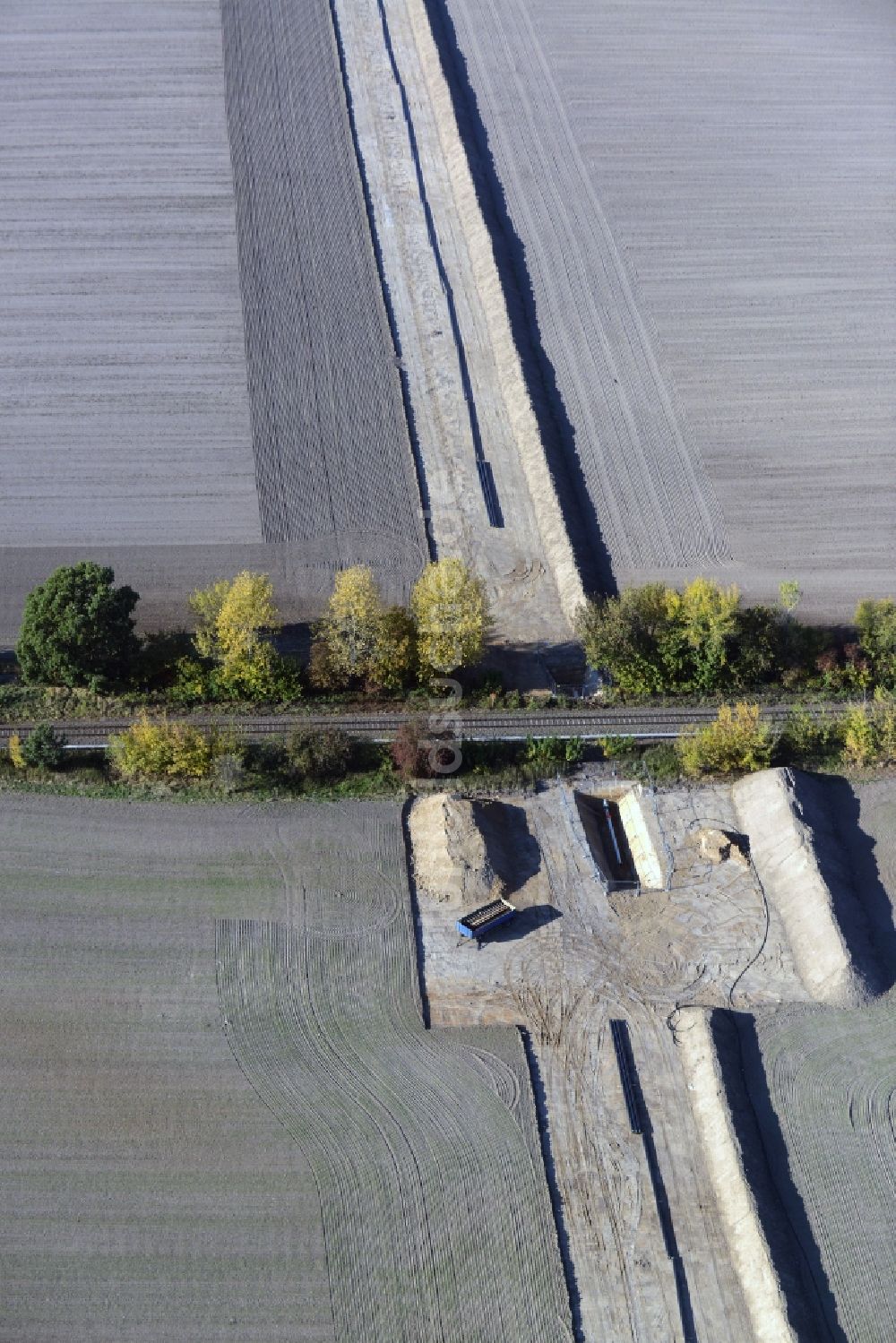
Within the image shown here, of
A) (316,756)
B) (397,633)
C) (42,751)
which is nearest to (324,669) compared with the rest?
(397,633)

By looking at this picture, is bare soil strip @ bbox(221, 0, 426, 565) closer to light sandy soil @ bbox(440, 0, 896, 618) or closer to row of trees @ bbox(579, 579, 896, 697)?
light sandy soil @ bbox(440, 0, 896, 618)

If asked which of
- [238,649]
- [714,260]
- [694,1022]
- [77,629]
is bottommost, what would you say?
[694,1022]

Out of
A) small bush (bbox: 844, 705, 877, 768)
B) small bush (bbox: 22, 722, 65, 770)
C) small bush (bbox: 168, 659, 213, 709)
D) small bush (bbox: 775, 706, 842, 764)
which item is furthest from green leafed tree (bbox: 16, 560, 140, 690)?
small bush (bbox: 844, 705, 877, 768)

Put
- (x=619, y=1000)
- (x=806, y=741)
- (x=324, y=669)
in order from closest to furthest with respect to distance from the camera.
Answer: (x=619, y=1000) < (x=806, y=741) < (x=324, y=669)

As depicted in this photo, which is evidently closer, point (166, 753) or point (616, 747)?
point (166, 753)

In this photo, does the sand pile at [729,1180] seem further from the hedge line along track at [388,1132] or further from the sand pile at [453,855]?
the sand pile at [453,855]

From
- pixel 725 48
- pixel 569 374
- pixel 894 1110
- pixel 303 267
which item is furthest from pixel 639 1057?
Answer: pixel 725 48

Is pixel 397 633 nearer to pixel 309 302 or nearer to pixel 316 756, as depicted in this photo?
pixel 316 756
